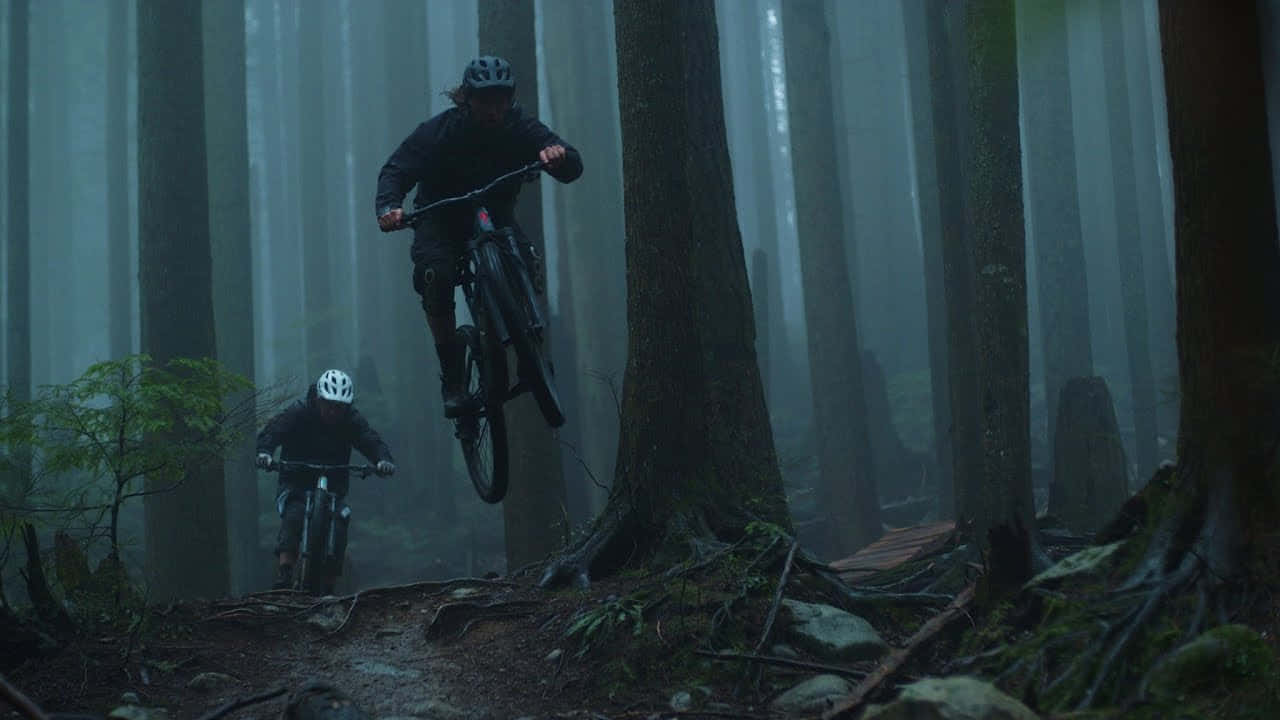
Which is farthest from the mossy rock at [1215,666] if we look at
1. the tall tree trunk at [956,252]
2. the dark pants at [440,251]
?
the tall tree trunk at [956,252]

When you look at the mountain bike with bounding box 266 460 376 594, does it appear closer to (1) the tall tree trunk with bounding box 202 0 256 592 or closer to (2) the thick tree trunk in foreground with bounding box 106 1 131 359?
(1) the tall tree trunk with bounding box 202 0 256 592

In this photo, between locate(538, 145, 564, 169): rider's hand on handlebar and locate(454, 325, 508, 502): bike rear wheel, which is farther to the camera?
locate(454, 325, 508, 502): bike rear wheel

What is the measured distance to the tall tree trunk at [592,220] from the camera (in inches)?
661

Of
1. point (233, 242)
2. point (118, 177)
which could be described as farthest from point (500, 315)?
point (118, 177)

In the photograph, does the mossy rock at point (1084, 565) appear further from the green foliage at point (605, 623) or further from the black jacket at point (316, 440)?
the black jacket at point (316, 440)

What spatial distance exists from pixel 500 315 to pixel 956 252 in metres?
5.14

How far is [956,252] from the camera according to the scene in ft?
32.4

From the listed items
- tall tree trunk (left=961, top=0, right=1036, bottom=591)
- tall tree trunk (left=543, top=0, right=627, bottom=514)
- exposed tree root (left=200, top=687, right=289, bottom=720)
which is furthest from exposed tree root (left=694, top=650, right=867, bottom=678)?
tall tree trunk (left=543, top=0, right=627, bottom=514)

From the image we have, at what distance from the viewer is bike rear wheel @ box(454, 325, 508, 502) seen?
6711 mm

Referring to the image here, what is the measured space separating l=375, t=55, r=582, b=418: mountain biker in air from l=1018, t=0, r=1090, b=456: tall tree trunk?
12.4 meters

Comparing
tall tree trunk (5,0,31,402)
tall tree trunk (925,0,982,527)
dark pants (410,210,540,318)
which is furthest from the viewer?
tall tree trunk (5,0,31,402)

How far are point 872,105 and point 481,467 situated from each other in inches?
937

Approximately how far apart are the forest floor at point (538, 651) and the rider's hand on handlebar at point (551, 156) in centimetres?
234

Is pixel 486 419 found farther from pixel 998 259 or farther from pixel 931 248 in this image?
pixel 931 248
